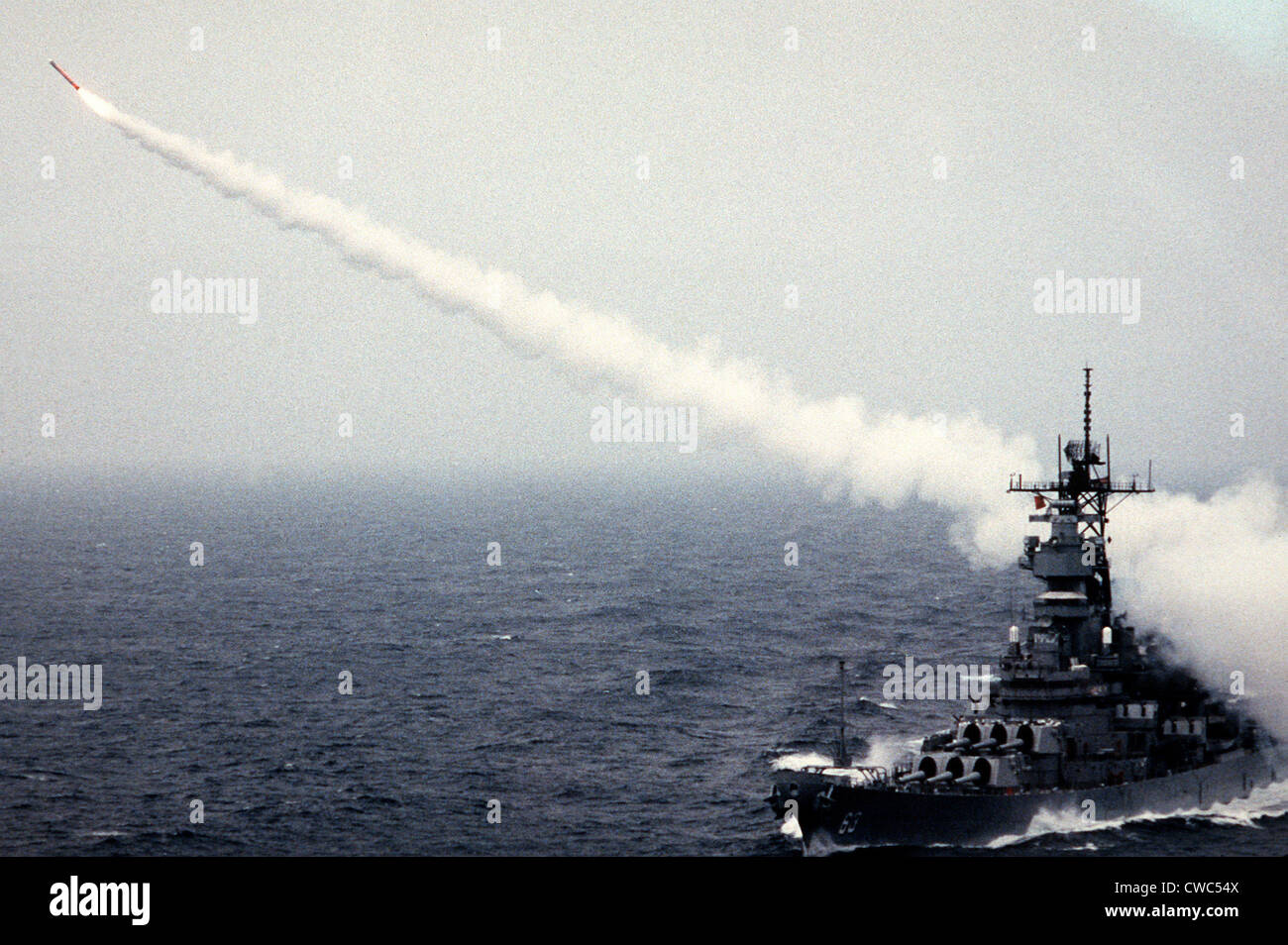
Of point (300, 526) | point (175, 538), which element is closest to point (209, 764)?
point (175, 538)

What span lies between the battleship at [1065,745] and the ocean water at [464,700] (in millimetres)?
1337

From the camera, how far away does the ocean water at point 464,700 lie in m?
48.8

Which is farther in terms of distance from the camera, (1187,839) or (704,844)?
(1187,839)

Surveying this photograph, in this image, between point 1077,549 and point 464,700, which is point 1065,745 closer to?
point 1077,549

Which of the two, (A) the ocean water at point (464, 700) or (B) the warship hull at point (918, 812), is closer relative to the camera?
(B) the warship hull at point (918, 812)

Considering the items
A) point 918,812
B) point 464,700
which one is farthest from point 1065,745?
point 464,700

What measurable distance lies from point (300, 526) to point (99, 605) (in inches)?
3301

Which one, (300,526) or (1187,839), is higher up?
(300,526)

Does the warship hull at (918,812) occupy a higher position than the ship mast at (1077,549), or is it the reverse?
the ship mast at (1077,549)

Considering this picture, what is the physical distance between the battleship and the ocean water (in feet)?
4.39

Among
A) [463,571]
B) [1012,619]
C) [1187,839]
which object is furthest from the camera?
→ [463,571]

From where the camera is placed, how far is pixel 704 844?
4669 centimetres
